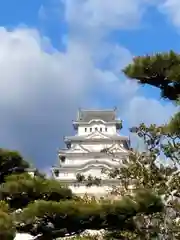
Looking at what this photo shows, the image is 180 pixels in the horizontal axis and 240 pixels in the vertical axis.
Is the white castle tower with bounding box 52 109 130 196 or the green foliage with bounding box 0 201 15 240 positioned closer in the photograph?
the green foliage with bounding box 0 201 15 240

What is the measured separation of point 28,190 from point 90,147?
2213 centimetres

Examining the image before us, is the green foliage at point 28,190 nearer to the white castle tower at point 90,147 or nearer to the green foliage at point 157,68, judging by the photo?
the green foliage at point 157,68

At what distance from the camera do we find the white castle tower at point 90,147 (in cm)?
2471

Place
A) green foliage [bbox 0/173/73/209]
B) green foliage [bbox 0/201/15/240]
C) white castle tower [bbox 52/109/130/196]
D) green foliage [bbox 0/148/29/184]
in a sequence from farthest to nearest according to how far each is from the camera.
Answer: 1. white castle tower [bbox 52/109/130/196]
2. green foliage [bbox 0/148/29/184]
3. green foliage [bbox 0/173/73/209]
4. green foliage [bbox 0/201/15/240]

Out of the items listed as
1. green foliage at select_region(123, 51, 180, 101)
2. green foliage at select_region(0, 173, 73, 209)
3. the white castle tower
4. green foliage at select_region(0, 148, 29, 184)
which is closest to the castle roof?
the white castle tower

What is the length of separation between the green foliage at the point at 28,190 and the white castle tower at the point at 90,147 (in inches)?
590

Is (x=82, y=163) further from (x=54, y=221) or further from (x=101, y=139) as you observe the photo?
(x=54, y=221)

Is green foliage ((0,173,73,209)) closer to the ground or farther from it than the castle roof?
closer to the ground

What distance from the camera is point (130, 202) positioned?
532 cm

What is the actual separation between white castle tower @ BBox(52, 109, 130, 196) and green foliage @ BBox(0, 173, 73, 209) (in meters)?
15.0

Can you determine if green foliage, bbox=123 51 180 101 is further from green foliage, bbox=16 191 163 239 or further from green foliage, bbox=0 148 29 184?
green foliage, bbox=0 148 29 184

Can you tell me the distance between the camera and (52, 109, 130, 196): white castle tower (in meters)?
24.7

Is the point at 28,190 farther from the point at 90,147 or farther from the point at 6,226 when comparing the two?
the point at 90,147

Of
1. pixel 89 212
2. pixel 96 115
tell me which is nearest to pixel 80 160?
pixel 96 115
